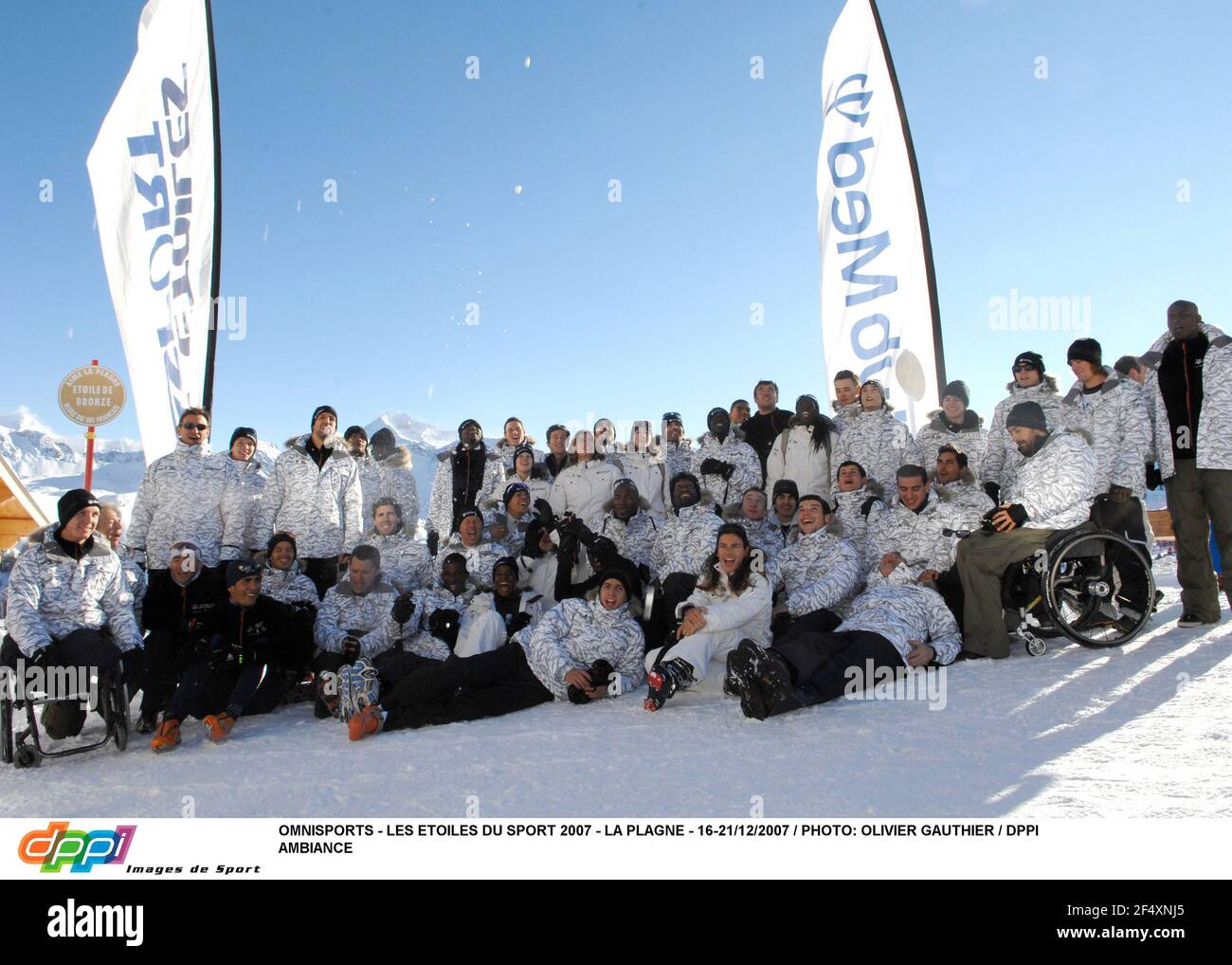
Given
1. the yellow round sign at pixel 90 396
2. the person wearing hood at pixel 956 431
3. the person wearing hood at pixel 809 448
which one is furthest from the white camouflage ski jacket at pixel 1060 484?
the yellow round sign at pixel 90 396

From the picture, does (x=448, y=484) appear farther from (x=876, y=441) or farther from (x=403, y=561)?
(x=876, y=441)

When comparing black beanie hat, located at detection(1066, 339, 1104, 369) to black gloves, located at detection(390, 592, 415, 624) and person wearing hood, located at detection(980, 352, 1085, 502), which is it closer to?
person wearing hood, located at detection(980, 352, 1085, 502)

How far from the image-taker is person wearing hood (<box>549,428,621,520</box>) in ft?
20.9

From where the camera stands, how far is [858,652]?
4.19 meters

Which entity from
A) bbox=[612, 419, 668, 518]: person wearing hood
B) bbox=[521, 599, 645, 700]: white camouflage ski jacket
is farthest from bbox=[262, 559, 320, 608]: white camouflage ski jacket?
bbox=[612, 419, 668, 518]: person wearing hood

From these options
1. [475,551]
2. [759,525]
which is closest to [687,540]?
[759,525]

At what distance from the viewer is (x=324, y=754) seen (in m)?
3.76

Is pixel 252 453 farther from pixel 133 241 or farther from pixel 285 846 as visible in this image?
pixel 285 846

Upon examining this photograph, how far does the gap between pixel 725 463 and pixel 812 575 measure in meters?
1.59

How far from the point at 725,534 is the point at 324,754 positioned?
2.32m

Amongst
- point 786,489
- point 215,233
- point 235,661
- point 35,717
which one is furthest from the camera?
point 215,233

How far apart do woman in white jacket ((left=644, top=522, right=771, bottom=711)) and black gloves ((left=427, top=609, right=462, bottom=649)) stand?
1260mm

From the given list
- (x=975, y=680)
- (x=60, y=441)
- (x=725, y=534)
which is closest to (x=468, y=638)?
(x=725, y=534)

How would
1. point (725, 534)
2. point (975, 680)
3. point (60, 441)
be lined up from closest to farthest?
point (975, 680), point (725, 534), point (60, 441)
